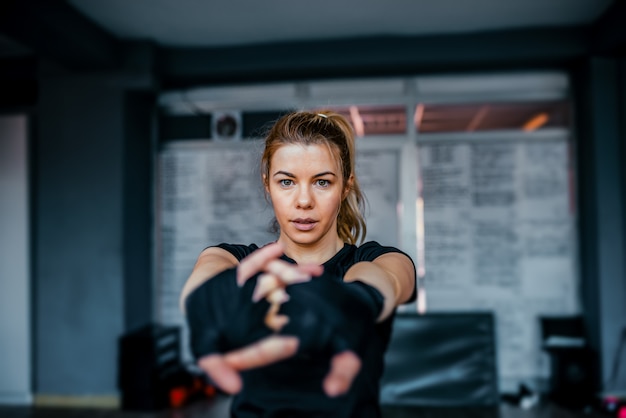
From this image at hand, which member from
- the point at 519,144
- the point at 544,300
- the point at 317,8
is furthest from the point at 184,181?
the point at 544,300

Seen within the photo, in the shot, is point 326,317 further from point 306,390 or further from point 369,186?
point 369,186

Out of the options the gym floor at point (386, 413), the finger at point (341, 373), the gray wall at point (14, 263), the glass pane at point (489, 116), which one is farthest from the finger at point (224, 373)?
the gray wall at point (14, 263)

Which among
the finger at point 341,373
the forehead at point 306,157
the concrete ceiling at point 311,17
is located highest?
the concrete ceiling at point 311,17

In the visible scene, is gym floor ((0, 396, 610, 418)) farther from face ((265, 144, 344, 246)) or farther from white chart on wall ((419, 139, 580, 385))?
face ((265, 144, 344, 246))

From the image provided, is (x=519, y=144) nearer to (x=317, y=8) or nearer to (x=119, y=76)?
(x=317, y=8)

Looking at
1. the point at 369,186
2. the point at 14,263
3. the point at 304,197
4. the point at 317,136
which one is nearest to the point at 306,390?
the point at 304,197

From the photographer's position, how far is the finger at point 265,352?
583 mm

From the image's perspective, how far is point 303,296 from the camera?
2.07 ft

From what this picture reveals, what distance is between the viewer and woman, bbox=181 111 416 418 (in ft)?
2.00

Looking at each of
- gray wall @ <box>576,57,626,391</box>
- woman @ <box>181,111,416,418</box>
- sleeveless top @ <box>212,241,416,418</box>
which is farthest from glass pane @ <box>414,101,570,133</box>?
sleeveless top @ <box>212,241,416,418</box>

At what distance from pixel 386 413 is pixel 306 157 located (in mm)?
3274

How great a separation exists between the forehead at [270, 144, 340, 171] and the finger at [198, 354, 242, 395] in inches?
12.8

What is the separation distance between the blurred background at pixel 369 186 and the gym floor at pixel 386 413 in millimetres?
88

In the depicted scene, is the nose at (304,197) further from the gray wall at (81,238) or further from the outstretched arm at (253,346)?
the gray wall at (81,238)
